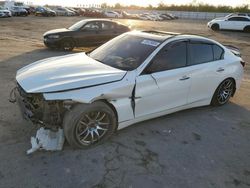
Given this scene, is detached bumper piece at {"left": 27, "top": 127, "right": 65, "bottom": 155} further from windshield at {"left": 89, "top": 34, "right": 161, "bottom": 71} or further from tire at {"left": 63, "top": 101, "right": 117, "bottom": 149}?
windshield at {"left": 89, "top": 34, "right": 161, "bottom": 71}

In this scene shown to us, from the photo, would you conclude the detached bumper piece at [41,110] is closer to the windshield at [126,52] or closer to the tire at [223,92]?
the windshield at [126,52]

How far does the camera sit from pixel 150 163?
367cm

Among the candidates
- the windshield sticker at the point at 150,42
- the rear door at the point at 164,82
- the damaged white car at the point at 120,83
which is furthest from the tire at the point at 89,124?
the windshield sticker at the point at 150,42

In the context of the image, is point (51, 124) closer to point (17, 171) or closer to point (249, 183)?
point (17, 171)

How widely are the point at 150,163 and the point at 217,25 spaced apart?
88.9 feet

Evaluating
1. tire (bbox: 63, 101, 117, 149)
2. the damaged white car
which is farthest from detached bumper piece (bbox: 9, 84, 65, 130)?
tire (bbox: 63, 101, 117, 149)

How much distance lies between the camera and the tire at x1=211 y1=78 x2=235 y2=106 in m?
5.55

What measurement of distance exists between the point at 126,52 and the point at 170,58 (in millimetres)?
760

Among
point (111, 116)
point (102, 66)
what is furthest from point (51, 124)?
point (102, 66)

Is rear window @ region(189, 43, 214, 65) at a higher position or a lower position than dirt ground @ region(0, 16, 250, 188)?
higher

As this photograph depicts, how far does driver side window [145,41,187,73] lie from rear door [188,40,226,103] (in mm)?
177

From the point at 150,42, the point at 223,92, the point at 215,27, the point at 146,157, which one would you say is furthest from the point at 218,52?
the point at 215,27

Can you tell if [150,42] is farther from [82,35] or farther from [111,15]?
[111,15]

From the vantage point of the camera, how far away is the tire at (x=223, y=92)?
5.55 metres
